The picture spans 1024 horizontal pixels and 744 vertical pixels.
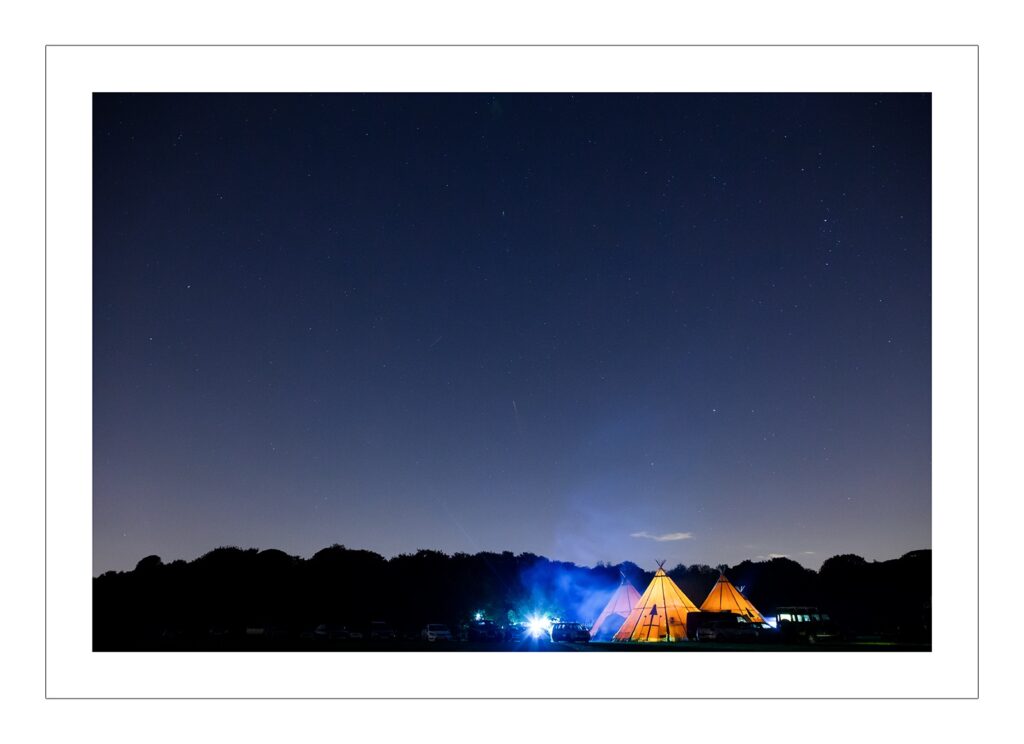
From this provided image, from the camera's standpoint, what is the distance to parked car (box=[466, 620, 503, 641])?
54.0 ft

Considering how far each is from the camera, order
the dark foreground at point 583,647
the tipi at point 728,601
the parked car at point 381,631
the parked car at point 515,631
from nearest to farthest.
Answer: the dark foreground at point 583,647 < the tipi at point 728,601 < the parked car at point 515,631 < the parked car at point 381,631

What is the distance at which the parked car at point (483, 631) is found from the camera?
16.5 meters

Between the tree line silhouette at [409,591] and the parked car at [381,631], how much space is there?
0.59 ft

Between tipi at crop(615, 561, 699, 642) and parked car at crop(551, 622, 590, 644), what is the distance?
1169mm

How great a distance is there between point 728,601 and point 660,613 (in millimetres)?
1240

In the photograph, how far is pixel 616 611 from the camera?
16109mm

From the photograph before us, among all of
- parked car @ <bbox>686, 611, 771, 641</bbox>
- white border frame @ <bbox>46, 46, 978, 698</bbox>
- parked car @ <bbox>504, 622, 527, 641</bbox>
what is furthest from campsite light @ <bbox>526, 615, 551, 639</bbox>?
white border frame @ <bbox>46, 46, 978, 698</bbox>
